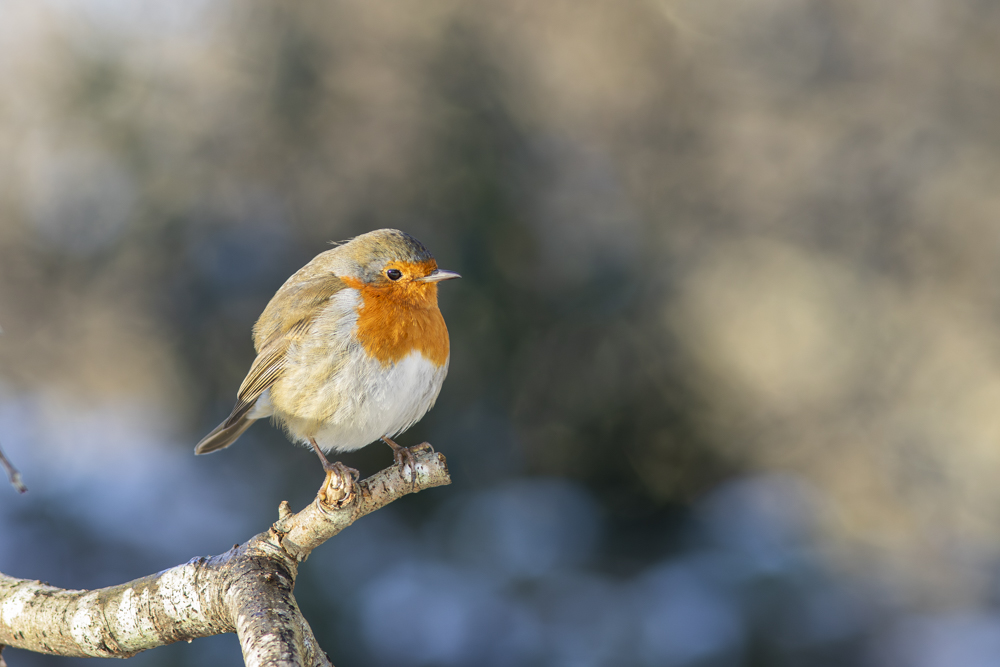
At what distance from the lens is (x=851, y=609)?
175 inches

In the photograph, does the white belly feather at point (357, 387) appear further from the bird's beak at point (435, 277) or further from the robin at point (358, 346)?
the bird's beak at point (435, 277)

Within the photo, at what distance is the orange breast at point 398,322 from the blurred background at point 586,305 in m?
1.90

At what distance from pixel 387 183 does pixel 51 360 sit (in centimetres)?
275

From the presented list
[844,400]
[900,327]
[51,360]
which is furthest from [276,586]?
[900,327]

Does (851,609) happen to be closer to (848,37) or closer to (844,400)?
(844,400)

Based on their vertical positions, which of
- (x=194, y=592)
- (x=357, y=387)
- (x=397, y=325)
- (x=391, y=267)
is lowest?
(x=194, y=592)

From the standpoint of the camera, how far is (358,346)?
2.42 meters

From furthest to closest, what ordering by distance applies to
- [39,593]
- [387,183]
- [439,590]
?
1. [387,183]
2. [439,590]
3. [39,593]

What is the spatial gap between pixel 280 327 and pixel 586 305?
2.93 m

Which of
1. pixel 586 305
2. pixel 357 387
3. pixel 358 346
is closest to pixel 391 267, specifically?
pixel 358 346

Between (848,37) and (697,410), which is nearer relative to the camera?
(697,410)

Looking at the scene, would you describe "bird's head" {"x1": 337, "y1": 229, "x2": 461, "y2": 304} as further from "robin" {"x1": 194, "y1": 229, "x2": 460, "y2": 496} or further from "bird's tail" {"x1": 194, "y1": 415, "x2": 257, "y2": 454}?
"bird's tail" {"x1": 194, "y1": 415, "x2": 257, "y2": 454}

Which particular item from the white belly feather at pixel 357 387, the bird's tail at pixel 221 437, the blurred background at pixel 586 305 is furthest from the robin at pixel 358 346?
the blurred background at pixel 586 305

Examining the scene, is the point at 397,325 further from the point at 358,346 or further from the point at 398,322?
the point at 358,346
